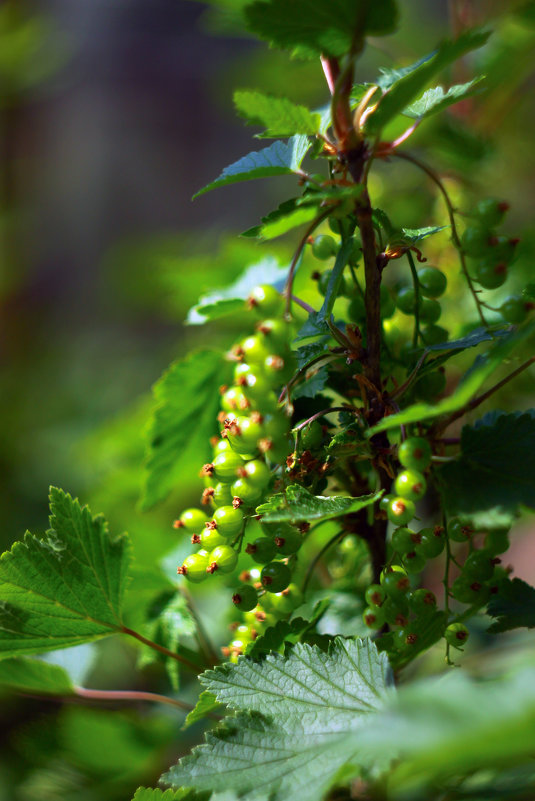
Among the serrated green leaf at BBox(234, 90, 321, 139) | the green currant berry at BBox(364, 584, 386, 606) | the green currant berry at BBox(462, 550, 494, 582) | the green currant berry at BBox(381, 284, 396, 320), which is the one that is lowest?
the green currant berry at BBox(364, 584, 386, 606)

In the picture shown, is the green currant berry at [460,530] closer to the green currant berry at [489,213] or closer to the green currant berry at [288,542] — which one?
the green currant berry at [288,542]

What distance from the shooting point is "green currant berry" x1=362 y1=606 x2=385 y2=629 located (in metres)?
0.51

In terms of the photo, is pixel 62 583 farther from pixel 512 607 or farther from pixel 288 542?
pixel 512 607

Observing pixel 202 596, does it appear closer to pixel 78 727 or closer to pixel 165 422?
pixel 78 727

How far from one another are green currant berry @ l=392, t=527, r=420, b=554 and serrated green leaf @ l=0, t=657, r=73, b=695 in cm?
40

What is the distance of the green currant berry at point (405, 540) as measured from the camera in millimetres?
486

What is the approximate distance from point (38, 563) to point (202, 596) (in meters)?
0.64

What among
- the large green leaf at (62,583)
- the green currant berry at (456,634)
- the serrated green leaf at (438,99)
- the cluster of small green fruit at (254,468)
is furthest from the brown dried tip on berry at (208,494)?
the serrated green leaf at (438,99)

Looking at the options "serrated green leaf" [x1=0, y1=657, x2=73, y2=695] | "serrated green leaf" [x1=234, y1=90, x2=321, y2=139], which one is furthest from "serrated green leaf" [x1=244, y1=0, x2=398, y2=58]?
"serrated green leaf" [x1=0, y1=657, x2=73, y2=695]

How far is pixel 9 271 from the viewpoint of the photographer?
209 cm

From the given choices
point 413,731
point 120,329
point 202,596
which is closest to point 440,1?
point 120,329

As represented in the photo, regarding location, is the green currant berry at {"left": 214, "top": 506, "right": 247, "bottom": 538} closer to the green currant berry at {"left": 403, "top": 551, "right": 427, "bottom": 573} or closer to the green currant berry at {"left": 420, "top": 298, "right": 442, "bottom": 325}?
the green currant berry at {"left": 403, "top": 551, "right": 427, "bottom": 573}

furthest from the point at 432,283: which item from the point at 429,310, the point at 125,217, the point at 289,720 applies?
the point at 125,217

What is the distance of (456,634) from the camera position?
51 centimetres
